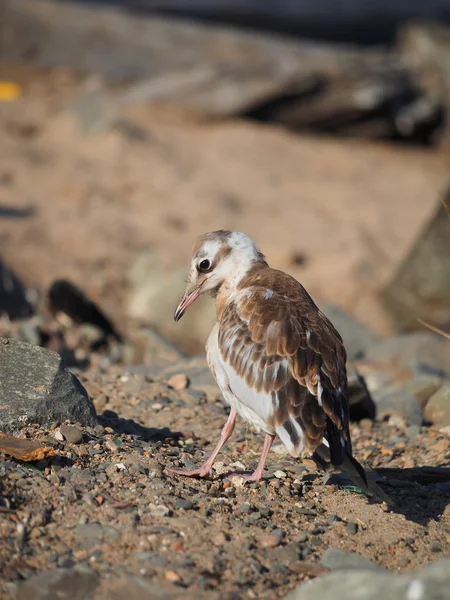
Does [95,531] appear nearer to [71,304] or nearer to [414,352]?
[71,304]

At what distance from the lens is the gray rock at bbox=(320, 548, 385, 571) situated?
434cm

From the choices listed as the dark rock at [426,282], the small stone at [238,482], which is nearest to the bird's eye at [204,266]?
the small stone at [238,482]

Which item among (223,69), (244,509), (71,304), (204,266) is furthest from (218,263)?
(223,69)

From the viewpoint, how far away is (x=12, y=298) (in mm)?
9438

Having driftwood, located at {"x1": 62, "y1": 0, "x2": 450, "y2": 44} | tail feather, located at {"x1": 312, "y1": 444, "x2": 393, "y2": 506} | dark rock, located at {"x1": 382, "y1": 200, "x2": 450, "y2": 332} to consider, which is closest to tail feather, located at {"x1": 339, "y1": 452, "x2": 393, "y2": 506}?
tail feather, located at {"x1": 312, "y1": 444, "x2": 393, "y2": 506}

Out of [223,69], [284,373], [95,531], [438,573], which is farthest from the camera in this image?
[223,69]

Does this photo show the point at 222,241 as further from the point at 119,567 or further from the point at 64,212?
the point at 64,212

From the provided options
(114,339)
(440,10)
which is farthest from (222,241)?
(440,10)

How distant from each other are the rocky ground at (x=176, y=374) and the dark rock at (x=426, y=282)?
0.33m

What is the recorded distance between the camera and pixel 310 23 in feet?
98.3

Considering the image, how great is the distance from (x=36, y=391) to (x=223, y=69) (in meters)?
12.9

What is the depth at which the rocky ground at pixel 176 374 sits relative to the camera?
4.22 metres

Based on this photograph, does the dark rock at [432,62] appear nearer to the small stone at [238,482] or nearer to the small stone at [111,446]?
the small stone at [238,482]

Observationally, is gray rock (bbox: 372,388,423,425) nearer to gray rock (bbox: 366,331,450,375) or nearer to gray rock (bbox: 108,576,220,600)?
gray rock (bbox: 366,331,450,375)
